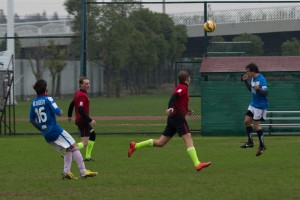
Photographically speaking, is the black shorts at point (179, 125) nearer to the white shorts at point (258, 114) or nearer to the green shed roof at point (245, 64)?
the white shorts at point (258, 114)

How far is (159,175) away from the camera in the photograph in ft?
38.5

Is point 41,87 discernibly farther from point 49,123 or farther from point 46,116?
point 49,123

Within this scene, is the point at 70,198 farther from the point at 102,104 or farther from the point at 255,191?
the point at 102,104

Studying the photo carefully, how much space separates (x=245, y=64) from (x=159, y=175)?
11.8 m

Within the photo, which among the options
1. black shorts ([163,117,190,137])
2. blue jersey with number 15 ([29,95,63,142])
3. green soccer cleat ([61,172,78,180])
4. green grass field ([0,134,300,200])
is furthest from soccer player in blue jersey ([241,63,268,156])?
blue jersey with number 15 ([29,95,63,142])

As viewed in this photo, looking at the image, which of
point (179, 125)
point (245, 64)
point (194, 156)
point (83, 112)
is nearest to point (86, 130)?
point (83, 112)

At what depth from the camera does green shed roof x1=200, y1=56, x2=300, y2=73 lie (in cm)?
2259

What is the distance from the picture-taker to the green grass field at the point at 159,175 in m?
9.72

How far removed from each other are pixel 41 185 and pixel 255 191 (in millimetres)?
3180

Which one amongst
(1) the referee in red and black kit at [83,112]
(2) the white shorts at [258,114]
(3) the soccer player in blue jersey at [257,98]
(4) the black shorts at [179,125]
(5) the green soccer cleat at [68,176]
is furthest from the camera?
(2) the white shorts at [258,114]

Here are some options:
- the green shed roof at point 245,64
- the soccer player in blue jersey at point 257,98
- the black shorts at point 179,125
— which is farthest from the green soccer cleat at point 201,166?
the green shed roof at point 245,64

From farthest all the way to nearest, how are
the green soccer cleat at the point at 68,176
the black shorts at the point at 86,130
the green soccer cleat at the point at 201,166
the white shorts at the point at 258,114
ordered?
the white shorts at the point at 258,114
the black shorts at the point at 86,130
the green soccer cleat at the point at 201,166
the green soccer cleat at the point at 68,176

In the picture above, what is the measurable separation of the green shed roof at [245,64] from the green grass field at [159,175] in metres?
4.95

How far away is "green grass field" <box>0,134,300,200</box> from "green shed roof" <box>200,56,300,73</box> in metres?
4.95
